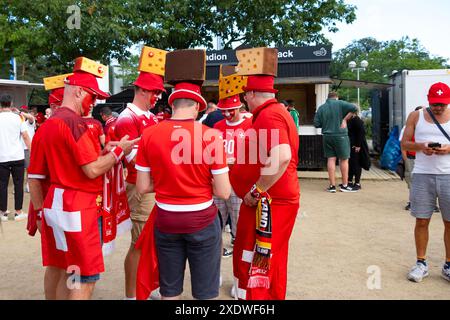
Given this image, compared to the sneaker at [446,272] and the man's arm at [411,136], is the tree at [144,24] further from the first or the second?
the sneaker at [446,272]

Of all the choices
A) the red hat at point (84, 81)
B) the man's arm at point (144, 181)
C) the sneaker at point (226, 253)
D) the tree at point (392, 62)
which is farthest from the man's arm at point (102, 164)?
the tree at point (392, 62)

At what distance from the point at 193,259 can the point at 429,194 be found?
2.82 metres

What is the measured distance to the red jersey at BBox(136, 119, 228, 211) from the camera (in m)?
2.52

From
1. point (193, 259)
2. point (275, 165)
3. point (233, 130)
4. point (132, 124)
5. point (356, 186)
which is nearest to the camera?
point (193, 259)

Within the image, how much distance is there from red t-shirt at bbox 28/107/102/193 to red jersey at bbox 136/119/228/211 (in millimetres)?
449

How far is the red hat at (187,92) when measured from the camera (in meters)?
2.62

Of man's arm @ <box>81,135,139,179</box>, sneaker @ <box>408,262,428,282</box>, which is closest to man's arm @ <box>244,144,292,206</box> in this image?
man's arm @ <box>81,135,139,179</box>

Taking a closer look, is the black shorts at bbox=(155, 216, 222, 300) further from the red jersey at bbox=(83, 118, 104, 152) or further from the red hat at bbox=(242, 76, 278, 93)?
the red hat at bbox=(242, 76, 278, 93)

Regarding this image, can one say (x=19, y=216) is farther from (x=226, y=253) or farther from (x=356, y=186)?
(x=356, y=186)

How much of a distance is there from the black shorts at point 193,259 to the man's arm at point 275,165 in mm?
493

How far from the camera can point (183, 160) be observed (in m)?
2.53

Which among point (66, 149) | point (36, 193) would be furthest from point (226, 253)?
point (66, 149)

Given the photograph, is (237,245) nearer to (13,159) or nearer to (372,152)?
(13,159)
